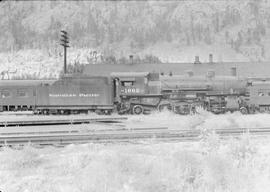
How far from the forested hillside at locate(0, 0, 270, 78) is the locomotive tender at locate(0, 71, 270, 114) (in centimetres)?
7248

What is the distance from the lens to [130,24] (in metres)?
115

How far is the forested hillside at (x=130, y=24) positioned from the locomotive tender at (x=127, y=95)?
72.5 meters

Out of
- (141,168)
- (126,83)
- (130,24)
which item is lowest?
(141,168)

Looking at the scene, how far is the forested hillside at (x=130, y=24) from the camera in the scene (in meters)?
102

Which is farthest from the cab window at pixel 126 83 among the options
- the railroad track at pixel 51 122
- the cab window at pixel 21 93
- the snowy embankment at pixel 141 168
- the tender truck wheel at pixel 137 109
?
the snowy embankment at pixel 141 168

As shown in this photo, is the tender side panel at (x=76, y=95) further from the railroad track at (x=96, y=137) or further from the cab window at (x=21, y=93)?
the railroad track at (x=96, y=137)

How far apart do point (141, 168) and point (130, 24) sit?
108482 millimetres

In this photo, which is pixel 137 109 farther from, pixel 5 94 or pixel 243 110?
pixel 5 94

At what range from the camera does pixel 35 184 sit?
8766mm

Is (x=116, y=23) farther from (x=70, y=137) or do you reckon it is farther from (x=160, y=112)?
(x=70, y=137)

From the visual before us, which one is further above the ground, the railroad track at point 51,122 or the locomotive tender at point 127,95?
the locomotive tender at point 127,95

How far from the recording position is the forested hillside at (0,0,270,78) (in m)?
102

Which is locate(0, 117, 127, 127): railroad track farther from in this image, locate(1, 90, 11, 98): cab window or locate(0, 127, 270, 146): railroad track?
locate(1, 90, 11, 98): cab window

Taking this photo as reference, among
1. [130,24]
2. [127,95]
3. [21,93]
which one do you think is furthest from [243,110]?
[130,24]
